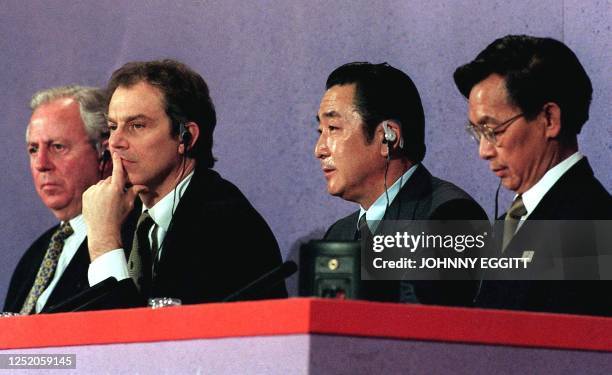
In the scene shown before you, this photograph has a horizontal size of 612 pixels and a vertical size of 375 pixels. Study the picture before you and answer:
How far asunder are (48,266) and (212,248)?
0.99 metres

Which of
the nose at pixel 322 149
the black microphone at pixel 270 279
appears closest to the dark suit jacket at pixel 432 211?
the nose at pixel 322 149

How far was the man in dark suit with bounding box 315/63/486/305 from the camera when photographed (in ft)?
11.1

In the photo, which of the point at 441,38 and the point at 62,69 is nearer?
the point at 441,38

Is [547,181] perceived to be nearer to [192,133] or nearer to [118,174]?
[192,133]

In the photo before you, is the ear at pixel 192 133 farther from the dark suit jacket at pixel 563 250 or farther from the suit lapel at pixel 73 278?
the dark suit jacket at pixel 563 250

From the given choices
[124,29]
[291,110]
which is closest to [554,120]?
[291,110]

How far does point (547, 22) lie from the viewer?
11.4 ft

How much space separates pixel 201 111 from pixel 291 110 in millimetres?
354

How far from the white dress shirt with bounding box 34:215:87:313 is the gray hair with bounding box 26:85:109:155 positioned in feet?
0.94

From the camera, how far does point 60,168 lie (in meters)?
4.46

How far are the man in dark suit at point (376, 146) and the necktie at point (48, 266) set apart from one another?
123 cm

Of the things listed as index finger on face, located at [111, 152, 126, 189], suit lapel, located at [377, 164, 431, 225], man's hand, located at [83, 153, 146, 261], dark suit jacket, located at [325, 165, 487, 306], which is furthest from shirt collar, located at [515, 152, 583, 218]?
index finger on face, located at [111, 152, 126, 189]

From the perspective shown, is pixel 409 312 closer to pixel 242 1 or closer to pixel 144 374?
pixel 144 374

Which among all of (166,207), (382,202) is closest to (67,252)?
(166,207)
